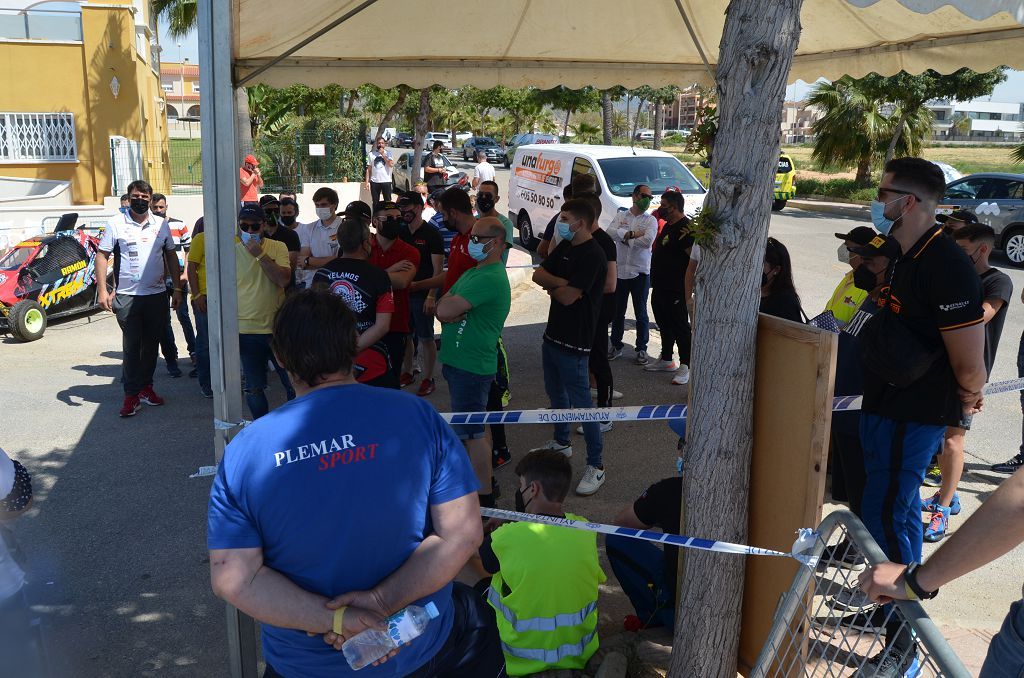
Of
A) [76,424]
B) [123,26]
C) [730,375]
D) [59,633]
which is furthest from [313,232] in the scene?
[123,26]

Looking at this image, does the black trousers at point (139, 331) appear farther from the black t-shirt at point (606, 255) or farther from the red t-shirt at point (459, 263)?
the black t-shirt at point (606, 255)

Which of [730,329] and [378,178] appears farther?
[378,178]

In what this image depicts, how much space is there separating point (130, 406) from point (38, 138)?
16.0 meters

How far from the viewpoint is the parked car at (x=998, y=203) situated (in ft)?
52.0

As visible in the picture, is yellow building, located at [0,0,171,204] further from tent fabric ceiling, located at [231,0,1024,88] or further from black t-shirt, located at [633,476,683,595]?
black t-shirt, located at [633,476,683,595]

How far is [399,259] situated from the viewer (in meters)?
6.44

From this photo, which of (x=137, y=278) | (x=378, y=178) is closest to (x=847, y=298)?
(x=137, y=278)

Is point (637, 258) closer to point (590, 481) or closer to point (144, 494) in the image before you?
point (590, 481)

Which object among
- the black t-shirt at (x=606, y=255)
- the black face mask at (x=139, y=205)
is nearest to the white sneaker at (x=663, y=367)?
the black t-shirt at (x=606, y=255)

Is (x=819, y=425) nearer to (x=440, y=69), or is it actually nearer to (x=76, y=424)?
(x=440, y=69)

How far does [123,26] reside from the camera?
768 inches

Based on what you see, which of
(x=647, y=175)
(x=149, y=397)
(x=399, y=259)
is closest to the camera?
(x=399, y=259)

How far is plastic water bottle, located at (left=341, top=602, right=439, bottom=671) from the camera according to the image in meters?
2.04

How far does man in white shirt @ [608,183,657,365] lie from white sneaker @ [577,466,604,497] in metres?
3.01
